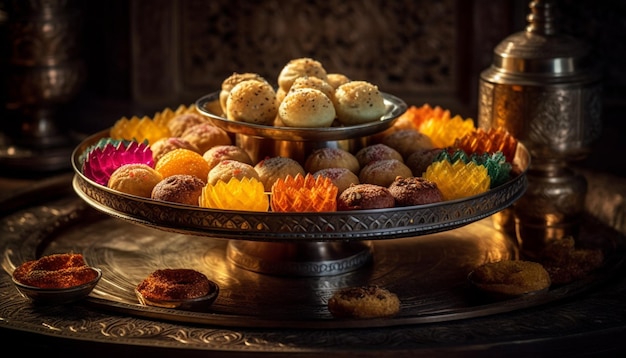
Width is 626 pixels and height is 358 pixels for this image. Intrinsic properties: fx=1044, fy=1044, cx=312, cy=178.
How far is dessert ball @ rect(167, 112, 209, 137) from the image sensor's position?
181 cm

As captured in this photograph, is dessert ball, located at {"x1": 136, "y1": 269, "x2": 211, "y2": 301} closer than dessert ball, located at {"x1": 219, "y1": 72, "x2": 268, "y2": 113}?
Yes

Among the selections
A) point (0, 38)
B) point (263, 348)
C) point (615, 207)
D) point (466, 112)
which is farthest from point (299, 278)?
point (466, 112)

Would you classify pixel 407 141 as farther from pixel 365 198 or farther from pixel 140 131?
pixel 140 131

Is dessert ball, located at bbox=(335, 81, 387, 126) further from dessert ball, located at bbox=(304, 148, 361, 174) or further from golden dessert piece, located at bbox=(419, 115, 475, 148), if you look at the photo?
golden dessert piece, located at bbox=(419, 115, 475, 148)

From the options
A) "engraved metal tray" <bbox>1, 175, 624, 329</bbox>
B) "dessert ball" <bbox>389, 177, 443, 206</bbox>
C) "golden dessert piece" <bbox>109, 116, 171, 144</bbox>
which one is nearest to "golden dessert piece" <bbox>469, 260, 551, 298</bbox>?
"engraved metal tray" <bbox>1, 175, 624, 329</bbox>

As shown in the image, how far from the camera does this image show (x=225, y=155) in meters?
1.61

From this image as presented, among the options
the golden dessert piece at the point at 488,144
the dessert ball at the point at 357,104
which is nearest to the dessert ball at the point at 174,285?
the dessert ball at the point at 357,104

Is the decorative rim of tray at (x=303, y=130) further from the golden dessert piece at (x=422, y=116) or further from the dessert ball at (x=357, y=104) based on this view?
the golden dessert piece at (x=422, y=116)

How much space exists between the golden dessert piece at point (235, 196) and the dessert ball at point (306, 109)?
0.54 ft

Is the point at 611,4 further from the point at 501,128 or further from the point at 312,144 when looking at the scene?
the point at 312,144

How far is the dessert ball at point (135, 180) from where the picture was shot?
59.8 inches

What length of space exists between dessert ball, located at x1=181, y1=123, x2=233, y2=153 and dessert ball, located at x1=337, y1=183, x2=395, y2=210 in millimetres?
319

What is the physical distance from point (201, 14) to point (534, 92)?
1.56m

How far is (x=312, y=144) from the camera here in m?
1.64
